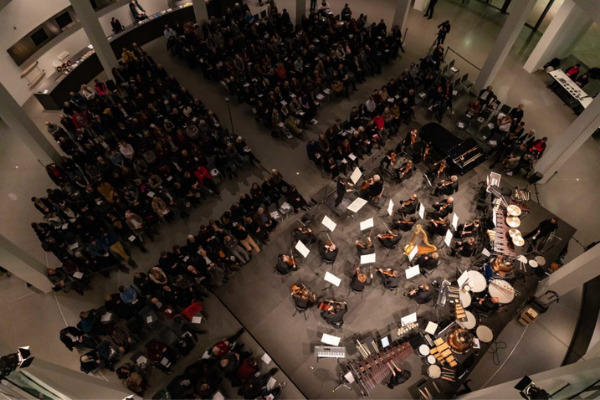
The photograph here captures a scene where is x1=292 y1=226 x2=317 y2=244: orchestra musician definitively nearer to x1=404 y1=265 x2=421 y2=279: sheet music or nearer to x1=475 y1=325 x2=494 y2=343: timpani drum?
x1=404 y1=265 x2=421 y2=279: sheet music

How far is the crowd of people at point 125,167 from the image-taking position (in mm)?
10883

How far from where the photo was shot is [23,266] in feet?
31.7

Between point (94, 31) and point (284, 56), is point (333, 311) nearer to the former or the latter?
point (284, 56)

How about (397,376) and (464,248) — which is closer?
(397,376)

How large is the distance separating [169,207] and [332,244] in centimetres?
541

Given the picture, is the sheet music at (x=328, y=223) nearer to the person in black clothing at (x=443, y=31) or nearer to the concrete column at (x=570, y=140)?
the concrete column at (x=570, y=140)

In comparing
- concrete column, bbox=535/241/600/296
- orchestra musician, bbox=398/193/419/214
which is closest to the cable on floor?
concrete column, bbox=535/241/600/296

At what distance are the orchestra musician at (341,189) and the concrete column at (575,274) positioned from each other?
6.16 meters

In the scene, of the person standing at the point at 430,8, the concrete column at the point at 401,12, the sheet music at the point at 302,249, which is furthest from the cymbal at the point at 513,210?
the person standing at the point at 430,8

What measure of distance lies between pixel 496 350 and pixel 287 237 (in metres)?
6.63

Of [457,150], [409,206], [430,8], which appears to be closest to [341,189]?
[409,206]

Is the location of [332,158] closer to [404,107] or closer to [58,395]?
[404,107]

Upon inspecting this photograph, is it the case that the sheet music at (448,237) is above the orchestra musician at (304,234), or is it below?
above

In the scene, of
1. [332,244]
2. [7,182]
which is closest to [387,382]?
[332,244]
